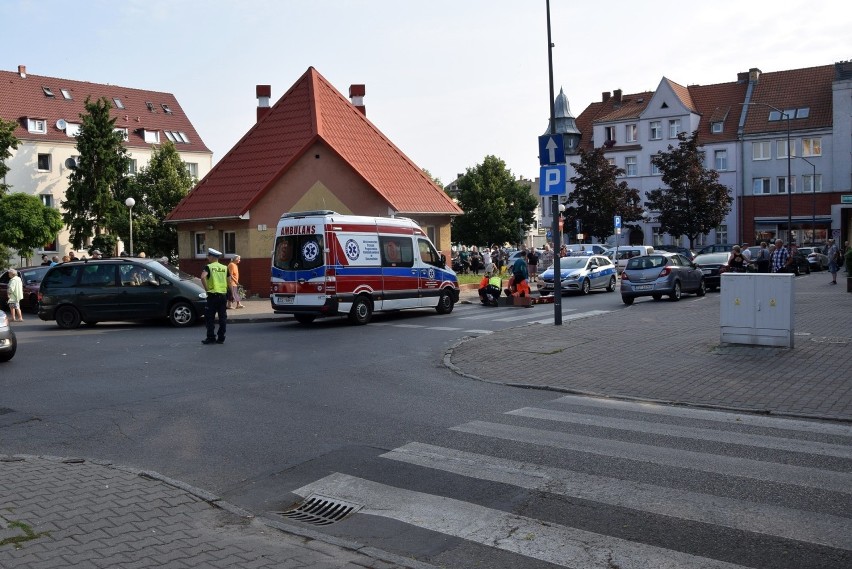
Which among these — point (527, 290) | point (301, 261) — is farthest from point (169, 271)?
A: point (527, 290)

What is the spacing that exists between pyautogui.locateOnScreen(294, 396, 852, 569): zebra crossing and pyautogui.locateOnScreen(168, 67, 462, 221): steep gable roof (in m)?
23.5

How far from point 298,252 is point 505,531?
15.3 metres

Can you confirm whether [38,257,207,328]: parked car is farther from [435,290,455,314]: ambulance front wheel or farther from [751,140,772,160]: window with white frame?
[751,140,772,160]: window with white frame

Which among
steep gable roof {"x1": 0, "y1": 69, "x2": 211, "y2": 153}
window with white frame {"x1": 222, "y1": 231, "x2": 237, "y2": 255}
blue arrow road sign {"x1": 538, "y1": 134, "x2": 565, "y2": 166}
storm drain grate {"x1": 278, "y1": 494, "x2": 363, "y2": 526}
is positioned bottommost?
storm drain grate {"x1": 278, "y1": 494, "x2": 363, "y2": 526}

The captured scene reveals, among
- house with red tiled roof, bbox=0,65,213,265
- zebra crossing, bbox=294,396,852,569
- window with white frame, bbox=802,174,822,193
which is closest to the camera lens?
zebra crossing, bbox=294,396,852,569

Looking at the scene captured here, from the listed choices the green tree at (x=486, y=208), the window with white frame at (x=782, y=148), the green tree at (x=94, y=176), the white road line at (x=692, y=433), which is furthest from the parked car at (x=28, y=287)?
the window with white frame at (x=782, y=148)

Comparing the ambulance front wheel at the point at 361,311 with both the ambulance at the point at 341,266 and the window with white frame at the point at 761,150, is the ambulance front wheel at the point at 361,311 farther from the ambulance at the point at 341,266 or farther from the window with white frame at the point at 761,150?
the window with white frame at the point at 761,150

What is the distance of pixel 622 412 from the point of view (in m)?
9.36

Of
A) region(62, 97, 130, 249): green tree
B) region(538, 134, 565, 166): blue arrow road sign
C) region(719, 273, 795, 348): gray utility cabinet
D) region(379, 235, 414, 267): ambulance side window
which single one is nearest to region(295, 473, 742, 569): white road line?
region(719, 273, 795, 348): gray utility cabinet

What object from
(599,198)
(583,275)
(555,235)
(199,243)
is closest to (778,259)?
(583,275)

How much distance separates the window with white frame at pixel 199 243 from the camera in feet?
108

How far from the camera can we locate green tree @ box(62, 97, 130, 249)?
6134cm

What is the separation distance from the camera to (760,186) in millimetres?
67562

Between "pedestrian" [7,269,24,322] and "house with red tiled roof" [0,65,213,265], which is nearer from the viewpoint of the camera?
"pedestrian" [7,269,24,322]
